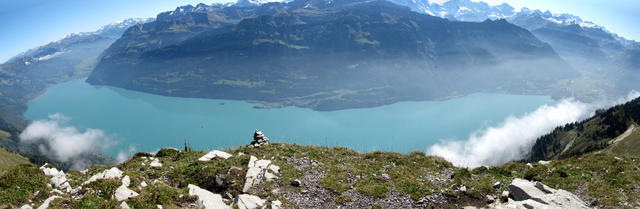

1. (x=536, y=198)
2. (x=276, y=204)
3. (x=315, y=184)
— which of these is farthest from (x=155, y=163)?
(x=536, y=198)

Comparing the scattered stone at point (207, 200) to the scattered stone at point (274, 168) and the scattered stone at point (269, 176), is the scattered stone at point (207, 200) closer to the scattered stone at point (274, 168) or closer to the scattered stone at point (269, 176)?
the scattered stone at point (269, 176)

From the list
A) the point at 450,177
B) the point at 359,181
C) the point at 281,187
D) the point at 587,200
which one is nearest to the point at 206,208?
the point at 281,187

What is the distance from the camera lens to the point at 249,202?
1611 centimetres

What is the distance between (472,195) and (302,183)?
10.5 m

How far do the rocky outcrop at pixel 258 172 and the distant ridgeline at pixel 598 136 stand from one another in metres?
82.2

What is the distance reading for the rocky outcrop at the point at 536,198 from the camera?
48.3 ft

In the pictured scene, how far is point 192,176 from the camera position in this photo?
20.2 m

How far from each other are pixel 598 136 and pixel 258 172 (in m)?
164

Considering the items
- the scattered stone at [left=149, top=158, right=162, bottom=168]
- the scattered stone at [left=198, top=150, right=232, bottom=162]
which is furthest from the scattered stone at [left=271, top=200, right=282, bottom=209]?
the scattered stone at [left=149, top=158, right=162, bottom=168]

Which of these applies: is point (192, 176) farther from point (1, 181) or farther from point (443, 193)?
point (443, 193)

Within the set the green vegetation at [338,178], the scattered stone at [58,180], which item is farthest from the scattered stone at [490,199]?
the scattered stone at [58,180]

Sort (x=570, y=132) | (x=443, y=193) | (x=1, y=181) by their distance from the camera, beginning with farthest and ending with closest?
(x=570, y=132), (x=443, y=193), (x=1, y=181)

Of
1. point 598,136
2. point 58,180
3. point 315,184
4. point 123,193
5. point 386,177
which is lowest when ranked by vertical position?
point 598,136

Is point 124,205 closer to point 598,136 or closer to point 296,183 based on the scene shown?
point 296,183
